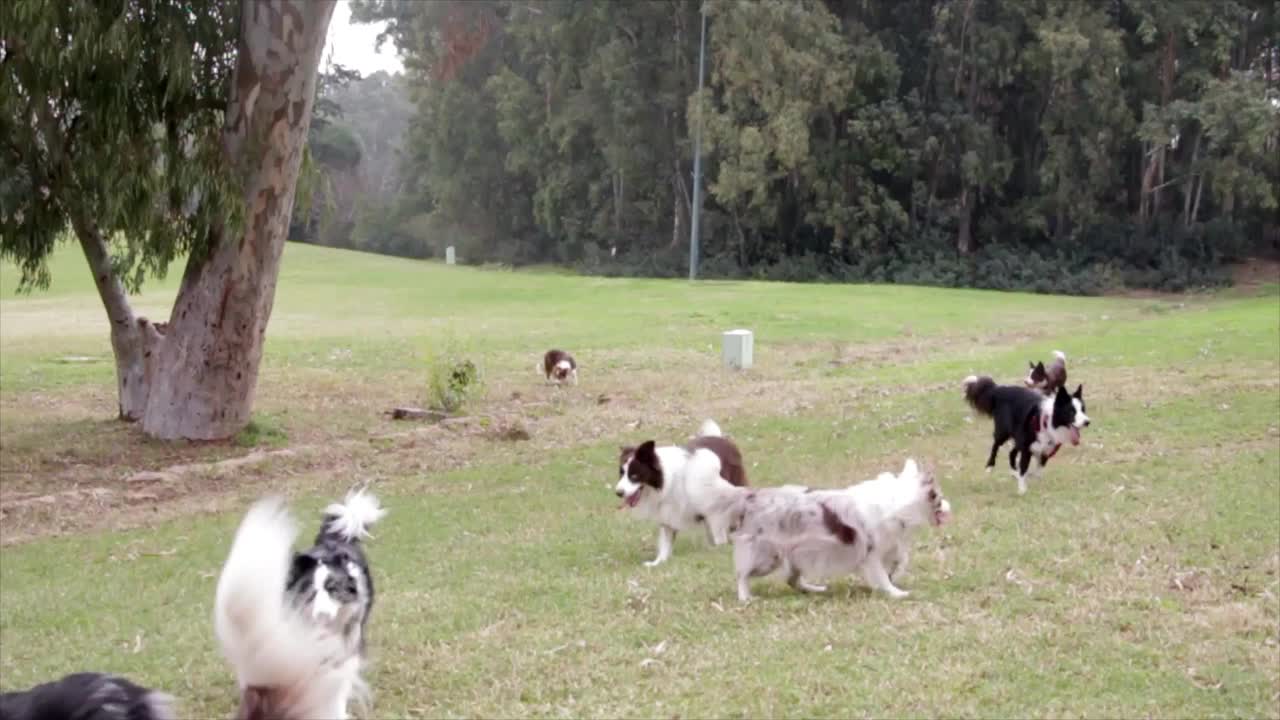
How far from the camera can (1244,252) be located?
49.4 metres

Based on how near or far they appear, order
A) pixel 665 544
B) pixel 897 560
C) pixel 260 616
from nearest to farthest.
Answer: pixel 260 616 → pixel 897 560 → pixel 665 544

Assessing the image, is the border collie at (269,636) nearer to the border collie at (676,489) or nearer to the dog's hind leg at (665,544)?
the border collie at (676,489)

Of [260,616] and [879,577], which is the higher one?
[260,616]

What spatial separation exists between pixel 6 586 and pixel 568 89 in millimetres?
50890

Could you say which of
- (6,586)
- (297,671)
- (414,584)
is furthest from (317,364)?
(297,671)

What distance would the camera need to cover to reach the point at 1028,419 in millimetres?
11250

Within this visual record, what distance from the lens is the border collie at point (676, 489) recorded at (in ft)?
28.6

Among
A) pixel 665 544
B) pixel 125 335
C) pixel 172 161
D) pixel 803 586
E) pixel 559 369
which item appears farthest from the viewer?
pixel 559 369

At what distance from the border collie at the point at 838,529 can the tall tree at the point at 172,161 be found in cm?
920

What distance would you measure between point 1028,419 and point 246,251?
912 centimetres

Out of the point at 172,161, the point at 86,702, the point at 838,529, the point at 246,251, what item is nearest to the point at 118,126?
the point at 172,161

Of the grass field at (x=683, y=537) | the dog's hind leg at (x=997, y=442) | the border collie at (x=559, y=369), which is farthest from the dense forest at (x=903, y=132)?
the dog's hind leg at (x=997, y=442)

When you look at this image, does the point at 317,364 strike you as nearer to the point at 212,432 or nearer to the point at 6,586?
the point at 212,432

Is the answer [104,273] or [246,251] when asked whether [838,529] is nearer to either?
[246,251]
